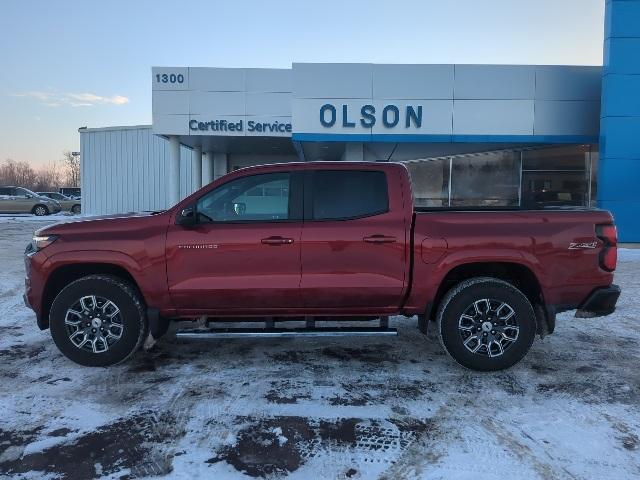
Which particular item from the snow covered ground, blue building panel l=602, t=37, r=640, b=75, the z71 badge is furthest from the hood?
blue building panel l=602, t=37, r=640, b=75

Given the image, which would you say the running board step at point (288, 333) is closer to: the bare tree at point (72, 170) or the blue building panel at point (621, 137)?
the blue building panel at point (621, 137)

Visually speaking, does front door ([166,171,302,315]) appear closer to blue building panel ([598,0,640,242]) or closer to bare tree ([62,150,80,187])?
blue building panel ([598,0,640,242])

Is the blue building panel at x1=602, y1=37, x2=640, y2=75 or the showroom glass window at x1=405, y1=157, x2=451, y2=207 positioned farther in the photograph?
the showroom glass window at x1=405, y1=157, x2=451, y2=207

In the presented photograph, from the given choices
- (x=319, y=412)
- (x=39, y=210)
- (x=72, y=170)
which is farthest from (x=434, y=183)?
(x=72, y=170)

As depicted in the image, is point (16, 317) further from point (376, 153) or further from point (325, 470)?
point (376, 153)

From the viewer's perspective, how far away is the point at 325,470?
3.02 metres

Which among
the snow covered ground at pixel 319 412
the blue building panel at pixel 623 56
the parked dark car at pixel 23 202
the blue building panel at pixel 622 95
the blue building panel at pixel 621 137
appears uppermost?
the blue building panel at pixel 623 56

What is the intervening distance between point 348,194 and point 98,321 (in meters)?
2.59

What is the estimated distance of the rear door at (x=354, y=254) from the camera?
4516mm

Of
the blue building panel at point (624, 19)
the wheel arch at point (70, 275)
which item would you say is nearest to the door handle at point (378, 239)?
the wheel arch at point (70, 275)

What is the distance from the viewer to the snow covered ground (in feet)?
10.1

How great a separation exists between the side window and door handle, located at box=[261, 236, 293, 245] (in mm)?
217

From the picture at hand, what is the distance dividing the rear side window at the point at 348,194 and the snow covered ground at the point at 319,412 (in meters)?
1.46

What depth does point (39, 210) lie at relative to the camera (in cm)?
3067
